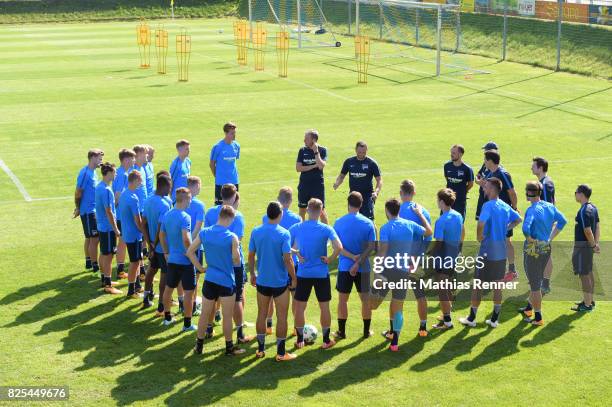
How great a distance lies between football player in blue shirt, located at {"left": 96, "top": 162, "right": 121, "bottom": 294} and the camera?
13.3 m

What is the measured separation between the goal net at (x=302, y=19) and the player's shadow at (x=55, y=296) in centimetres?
3627

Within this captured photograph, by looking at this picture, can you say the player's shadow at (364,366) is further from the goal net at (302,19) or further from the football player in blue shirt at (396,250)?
the goal net at (302,19)

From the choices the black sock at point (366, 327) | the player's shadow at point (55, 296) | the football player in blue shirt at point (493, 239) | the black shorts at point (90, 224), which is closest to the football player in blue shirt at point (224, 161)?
the black shorts at point (90, 224)

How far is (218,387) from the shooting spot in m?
10.1

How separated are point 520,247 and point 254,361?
6767 mm

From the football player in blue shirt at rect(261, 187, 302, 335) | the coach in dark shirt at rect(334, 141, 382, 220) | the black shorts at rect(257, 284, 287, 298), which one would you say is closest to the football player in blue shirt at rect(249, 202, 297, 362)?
the black shorts at rect(257, 284, 287, 298)

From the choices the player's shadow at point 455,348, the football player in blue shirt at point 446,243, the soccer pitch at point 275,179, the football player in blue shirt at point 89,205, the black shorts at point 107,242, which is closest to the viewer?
the soccer pitch at point 275,179

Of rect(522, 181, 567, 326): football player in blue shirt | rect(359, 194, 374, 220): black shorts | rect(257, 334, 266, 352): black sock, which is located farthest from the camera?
rect(359, 194, 374, 220): black shorts

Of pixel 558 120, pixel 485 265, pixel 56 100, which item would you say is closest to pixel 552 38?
pixel 558 120

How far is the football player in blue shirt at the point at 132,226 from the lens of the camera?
42.1 feet

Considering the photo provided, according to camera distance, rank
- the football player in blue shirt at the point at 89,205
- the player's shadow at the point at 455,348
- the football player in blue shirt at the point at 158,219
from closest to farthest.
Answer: the player's shadow at the point at 455,348
the football player in blue shirt at the point at 158,219
the football player in blue shirt at the point at 89,205

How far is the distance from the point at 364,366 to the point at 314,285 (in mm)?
1253

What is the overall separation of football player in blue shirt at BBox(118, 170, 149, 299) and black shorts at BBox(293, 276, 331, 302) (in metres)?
2.81

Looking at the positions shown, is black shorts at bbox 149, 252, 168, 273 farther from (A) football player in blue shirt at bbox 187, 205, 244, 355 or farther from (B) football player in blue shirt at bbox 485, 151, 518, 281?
(B) football player in blue shirt at bbox 485, 151, 518, 281
